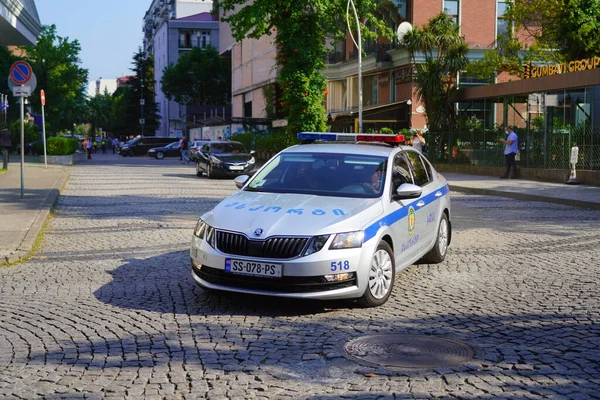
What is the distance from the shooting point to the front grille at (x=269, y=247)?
6.73 m

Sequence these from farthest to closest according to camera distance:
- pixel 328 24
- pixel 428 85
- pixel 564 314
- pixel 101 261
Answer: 1. pixel 428 85
2. pixel 328 24
3. pixel 101 261
4. pixel 564 314

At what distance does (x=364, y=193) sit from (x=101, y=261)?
3830mm

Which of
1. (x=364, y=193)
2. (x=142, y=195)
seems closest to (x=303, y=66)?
(x=142, y=195)

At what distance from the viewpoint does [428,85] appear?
35.2m

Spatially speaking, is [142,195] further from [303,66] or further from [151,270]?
[151,270]

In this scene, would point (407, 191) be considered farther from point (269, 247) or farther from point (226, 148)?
point (226, 148)

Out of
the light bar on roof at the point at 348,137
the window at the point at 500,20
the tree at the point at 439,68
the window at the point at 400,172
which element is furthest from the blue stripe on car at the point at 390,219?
the window at the point at 500,20

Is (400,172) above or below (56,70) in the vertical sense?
below

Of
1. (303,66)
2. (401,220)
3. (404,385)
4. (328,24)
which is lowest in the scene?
(404,385)

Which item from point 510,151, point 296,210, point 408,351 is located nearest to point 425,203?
point 296,210

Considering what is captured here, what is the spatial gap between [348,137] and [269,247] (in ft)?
10.4

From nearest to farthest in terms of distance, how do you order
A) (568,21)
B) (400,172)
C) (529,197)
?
(400,172) → (529,197) → (568,21)

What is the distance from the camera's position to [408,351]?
5664 mm

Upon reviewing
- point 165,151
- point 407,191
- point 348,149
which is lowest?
point 407,191
